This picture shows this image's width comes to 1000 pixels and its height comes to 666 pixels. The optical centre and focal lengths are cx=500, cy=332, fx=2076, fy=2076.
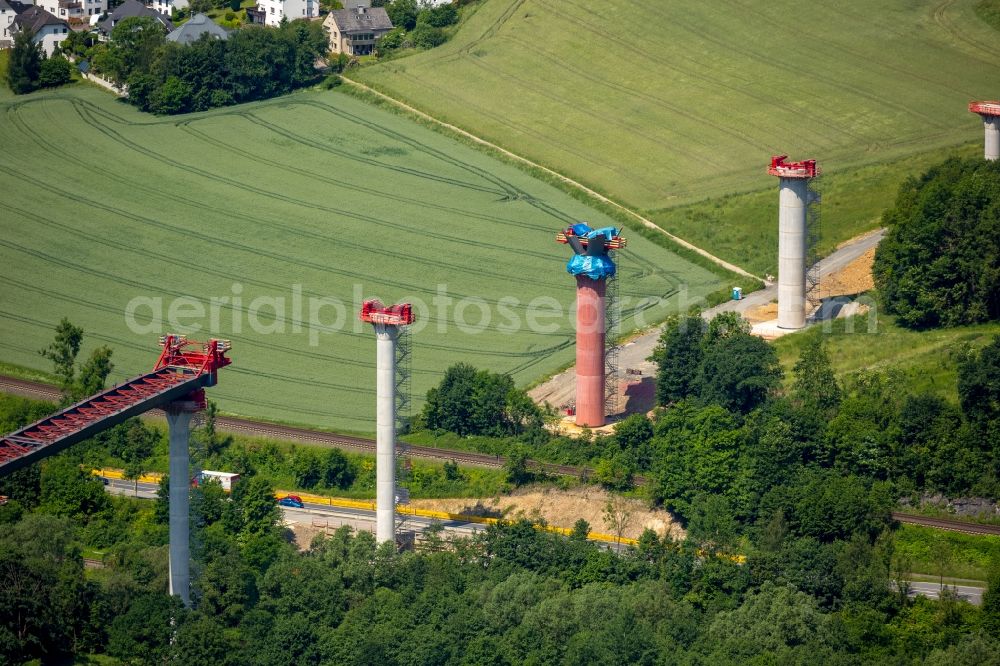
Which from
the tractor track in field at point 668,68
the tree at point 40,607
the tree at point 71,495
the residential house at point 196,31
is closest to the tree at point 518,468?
the tree at point 71,495

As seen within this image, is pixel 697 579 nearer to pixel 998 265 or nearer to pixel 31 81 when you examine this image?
pixel 998 265

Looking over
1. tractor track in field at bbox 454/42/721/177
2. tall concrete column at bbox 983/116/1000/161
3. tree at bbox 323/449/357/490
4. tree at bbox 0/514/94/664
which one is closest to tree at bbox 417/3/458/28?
tractor track in field at bbox 454/42/721/177

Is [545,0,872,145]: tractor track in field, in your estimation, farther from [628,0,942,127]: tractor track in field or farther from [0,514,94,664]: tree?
[0,514,94,664]: tree

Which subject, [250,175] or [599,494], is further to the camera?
[250,175]

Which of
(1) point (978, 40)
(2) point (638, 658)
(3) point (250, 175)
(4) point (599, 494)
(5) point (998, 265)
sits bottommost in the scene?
(2) point (638, 658)

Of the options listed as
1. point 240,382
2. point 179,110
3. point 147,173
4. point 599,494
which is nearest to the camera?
point 599,494

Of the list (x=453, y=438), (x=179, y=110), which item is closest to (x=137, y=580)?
(x=453, y=438)
